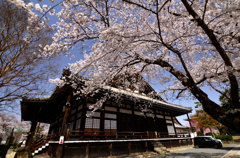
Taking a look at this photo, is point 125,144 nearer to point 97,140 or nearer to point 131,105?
point 97,140

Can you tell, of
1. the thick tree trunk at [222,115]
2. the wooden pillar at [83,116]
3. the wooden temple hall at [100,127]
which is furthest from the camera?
the wooden pillar at [83,116]

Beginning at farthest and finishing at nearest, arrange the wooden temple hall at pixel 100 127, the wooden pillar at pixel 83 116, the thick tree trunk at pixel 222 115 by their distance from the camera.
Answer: the wooden pillar at pixel 83 116, the wooden temple hall at pixel 100 127, the thick tree trunk at pixel 222 115

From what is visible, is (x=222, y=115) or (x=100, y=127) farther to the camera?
(x=100, y=127)

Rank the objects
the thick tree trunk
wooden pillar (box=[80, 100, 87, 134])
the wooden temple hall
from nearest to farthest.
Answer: the thick tree trunk → the wooden temple hall → wooden pillar (box=[80, 100, 87, 134])

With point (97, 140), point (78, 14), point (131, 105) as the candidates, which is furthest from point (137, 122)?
point (78, 14)

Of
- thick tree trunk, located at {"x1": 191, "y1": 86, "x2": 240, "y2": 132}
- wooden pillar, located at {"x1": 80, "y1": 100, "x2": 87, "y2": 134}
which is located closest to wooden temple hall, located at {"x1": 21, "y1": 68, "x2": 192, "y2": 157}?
wooden pillar, located at {"x1": 80, "y1": 100, "x2": 87, "y2": 134}

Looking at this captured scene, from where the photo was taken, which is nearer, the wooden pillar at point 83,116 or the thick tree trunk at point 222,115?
the thick tree trunk at point 222,115

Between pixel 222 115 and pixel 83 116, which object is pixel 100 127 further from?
pixel 222 115

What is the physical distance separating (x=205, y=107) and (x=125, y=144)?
750 cm

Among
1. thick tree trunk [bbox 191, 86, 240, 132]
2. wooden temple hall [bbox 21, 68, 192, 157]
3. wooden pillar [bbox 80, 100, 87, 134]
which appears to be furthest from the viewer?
wooden pillar [bbox 80, 100, 87, 134]

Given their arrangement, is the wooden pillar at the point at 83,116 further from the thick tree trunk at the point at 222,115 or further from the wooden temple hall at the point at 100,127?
the thick tree trunk at the point at 222,115

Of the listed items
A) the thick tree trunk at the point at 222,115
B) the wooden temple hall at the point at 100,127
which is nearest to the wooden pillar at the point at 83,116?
the wooden temple hall at the point at 100,127

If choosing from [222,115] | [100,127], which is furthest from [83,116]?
[222,115]

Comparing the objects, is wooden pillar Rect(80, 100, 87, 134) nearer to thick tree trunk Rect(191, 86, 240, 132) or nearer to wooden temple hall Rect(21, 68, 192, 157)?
wooden temple hall Rect(21, 68, 192, 157)
